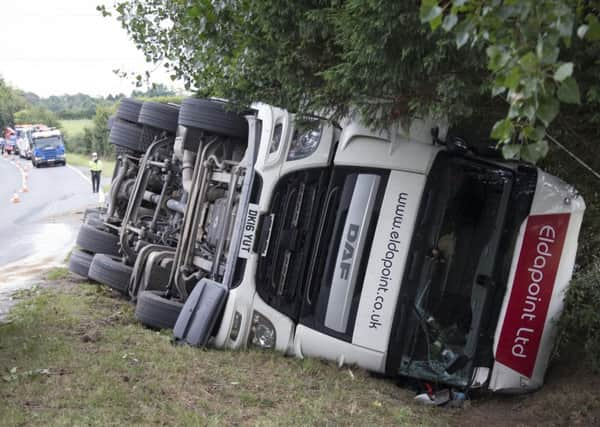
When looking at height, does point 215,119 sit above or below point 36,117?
above

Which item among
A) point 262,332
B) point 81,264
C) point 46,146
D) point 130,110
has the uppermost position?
point 130,110

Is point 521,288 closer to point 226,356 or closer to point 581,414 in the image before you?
point 581,414

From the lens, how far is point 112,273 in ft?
26.0

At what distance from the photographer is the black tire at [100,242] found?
897 centimetres

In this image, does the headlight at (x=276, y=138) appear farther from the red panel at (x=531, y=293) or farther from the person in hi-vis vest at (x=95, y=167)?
the person in hi-vis vest at (x=95, y=167)

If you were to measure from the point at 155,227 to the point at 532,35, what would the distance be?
6835mm

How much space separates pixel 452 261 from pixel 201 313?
1918 millimetres

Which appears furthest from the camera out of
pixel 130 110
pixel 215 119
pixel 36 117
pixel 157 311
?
pixel 36 117

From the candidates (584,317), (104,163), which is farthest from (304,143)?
(104,163)

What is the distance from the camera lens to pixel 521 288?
16.2 feet

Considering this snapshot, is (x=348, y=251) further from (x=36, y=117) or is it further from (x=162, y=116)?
(x=36, y=117)

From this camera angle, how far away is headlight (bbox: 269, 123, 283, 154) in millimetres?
5848

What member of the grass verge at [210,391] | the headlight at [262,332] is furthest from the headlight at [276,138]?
the grass verge at [210,391]

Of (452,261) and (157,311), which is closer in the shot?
(452,261)
